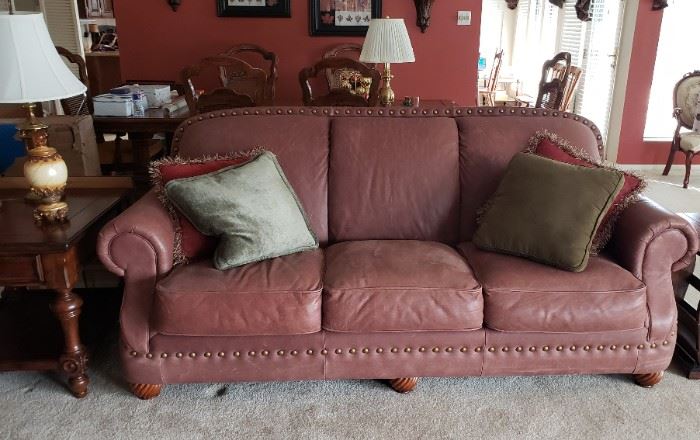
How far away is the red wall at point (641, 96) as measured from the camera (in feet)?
A: 15.5

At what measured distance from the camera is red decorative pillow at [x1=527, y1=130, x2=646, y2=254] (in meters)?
2.11

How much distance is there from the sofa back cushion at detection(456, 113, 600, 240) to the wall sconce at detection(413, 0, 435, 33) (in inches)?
101

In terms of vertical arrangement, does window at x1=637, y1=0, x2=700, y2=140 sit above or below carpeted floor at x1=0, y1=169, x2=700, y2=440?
above

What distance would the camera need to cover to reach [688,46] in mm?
4918

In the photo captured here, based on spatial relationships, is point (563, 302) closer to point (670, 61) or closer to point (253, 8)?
point (253, 8)

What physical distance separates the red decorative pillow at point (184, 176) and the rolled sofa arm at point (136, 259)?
71 mm

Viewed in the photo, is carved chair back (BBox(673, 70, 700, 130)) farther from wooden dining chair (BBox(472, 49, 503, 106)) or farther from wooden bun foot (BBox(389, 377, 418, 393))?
wooden bun foot (BBox(389, 377, 418, 393))

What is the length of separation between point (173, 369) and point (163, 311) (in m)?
0.24

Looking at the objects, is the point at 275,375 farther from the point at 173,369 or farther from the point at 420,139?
the point at 420,139

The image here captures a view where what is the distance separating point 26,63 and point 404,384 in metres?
1.63

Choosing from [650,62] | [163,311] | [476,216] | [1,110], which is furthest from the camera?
[650,62]

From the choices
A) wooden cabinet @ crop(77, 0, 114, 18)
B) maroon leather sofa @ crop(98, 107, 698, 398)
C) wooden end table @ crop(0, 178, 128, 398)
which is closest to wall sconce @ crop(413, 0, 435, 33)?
maroon leather sofa @ crop(98, 107, 698, 398)

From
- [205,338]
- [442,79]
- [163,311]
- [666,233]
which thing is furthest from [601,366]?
[442,79]

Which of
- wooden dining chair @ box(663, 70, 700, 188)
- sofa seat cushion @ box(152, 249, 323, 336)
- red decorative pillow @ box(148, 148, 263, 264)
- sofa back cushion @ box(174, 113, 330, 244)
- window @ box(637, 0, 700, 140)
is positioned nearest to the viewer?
sofa seat cushion @ box(152, 249, 323, 336)
